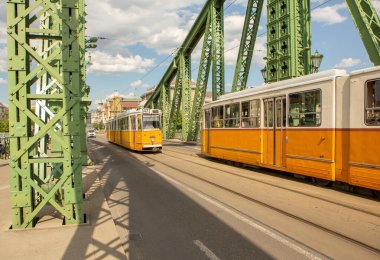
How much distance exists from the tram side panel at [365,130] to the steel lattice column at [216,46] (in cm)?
Answer: 2666

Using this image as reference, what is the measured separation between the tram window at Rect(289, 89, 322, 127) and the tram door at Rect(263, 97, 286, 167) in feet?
1.66

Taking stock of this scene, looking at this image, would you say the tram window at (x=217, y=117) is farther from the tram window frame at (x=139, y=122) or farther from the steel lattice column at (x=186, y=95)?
the steel lattice column at (x=186, y=95)

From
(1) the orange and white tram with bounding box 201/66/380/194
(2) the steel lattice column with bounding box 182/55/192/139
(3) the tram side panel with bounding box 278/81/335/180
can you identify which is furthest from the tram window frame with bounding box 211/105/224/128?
(2) the steel lattice column with bounding box 182/55/192/139

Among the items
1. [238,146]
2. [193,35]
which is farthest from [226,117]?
[193,35]

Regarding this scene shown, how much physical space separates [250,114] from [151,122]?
1265 centimetres

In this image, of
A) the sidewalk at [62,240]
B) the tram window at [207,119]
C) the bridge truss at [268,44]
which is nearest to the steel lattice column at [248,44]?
the bridge truss at [268,44]

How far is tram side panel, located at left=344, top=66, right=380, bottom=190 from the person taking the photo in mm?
8461

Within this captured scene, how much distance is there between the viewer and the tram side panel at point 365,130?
27.8 ft

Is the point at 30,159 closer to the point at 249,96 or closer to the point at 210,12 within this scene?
the point at 249,96

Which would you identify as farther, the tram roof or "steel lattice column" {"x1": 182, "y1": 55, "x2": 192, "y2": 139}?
Answer: "steel lattice column" {"x1": 182, "y1": 55, "x2": 192, "y2": 139}

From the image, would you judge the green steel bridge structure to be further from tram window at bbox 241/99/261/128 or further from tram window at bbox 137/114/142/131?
tram window at bbox 137/114/142/131

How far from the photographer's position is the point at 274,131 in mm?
12508

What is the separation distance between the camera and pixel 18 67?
247 inches

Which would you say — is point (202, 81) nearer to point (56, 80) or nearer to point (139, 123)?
point (139, 123)
